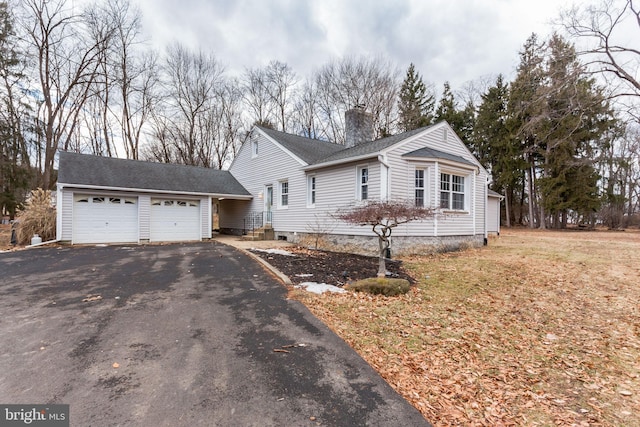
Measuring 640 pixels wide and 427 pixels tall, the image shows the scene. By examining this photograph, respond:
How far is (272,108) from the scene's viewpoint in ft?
89.6

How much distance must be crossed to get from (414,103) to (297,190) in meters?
20.5

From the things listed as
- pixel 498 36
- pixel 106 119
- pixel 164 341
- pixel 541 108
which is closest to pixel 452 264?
pixel 164 341

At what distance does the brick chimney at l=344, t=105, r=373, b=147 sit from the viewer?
48.0 feet

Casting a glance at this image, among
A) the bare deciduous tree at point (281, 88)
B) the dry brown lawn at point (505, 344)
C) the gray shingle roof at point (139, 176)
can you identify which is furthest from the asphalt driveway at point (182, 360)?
the bare deciduous tree at point (281, 88)

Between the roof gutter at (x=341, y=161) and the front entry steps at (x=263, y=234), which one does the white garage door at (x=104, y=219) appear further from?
the roof gutter at (x=341, y=161)

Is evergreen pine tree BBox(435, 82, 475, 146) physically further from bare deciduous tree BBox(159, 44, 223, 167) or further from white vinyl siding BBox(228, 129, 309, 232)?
bare deciduous tree BBox(159, 44, 223, 167)

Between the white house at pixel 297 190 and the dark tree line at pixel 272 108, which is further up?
the dark tree line at pixel 272 108

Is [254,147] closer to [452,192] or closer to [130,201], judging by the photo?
[130,201]

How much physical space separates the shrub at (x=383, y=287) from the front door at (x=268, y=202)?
10404 millimetres

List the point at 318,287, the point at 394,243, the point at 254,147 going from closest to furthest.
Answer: the point at 318,287 → the point at 394,243 → the point at 254,147

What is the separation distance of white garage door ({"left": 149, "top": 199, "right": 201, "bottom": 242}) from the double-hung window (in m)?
11.0

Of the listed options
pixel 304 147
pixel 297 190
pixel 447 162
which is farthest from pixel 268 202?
pixel 447 162

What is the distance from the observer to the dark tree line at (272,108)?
16.9m

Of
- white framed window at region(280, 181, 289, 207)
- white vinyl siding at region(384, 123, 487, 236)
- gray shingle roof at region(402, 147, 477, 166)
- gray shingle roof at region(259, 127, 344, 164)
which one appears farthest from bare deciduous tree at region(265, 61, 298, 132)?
gray shingle roof at region(402, 147, 477, 166)
